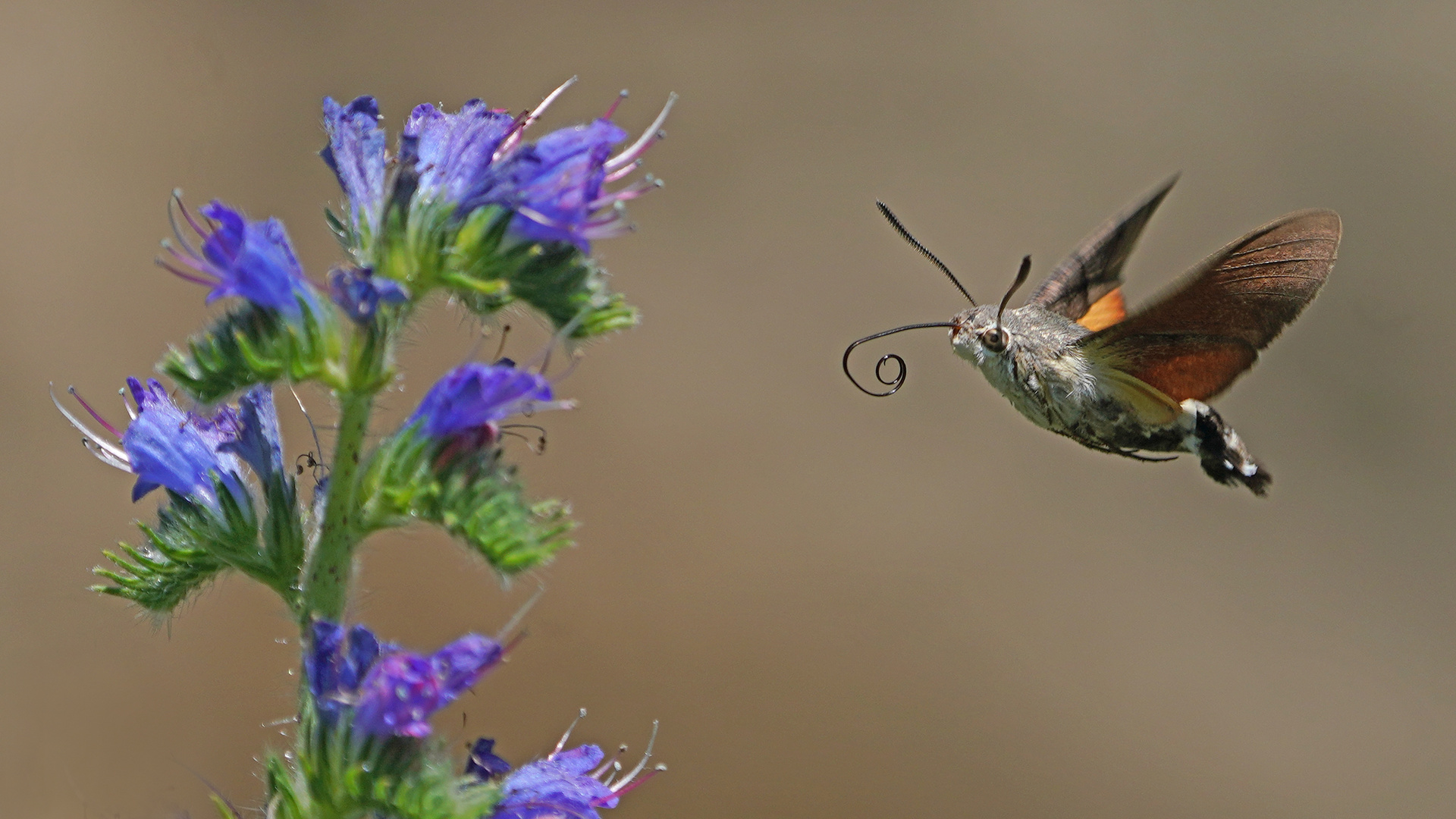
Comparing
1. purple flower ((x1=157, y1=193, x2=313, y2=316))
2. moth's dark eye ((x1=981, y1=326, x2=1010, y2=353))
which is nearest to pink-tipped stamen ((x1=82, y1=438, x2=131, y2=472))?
purple flower ((x1=157, y1=193, x2=313, y2=316))

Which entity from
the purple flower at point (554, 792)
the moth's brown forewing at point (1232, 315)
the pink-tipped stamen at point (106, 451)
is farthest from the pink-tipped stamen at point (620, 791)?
the moth's brown forewing at point (1232, 315)

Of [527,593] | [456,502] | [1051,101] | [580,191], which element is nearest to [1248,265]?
[580,191]

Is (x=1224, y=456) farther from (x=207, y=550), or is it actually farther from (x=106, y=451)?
(x=106, y=451)

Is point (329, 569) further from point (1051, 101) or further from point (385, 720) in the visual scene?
point (1051, 101)

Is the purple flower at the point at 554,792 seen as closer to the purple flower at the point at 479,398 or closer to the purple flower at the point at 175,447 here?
the purple flower at the point at 479,398

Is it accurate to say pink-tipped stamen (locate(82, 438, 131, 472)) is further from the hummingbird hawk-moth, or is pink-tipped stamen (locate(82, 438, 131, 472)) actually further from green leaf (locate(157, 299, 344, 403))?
the hummingbird hawk-moth
